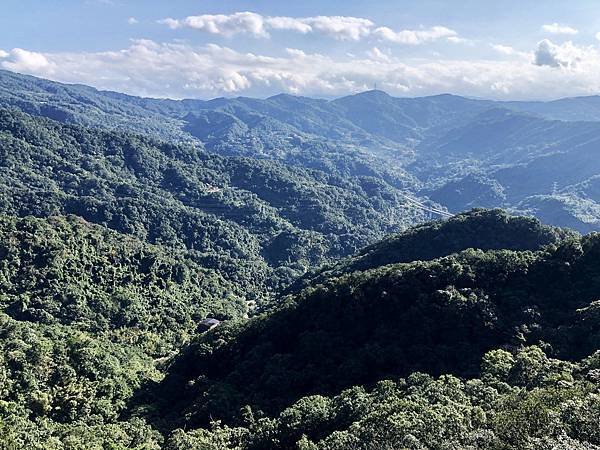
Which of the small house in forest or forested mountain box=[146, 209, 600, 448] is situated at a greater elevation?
forested mountain box=[146, 209, 600, 448]

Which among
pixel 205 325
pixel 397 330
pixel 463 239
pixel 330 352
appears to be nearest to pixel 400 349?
pixel 397 330

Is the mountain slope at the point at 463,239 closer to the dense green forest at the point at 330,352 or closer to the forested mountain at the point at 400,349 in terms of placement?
the dense green forest at the point at 330,352

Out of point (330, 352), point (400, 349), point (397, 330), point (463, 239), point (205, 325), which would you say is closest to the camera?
point (400, 349)

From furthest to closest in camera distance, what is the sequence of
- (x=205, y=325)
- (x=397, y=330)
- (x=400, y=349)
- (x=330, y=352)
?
(x=205, y=325) → (x=330, y=352) → (x=397, y=330) → (x=400, y=349)

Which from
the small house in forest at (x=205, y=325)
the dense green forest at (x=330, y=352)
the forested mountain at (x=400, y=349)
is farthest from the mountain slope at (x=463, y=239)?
the forested mountain at (x=400, y=349)

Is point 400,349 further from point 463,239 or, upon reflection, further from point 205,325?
point 205,325

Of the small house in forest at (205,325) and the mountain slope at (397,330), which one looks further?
the small house in forest at (205,325)

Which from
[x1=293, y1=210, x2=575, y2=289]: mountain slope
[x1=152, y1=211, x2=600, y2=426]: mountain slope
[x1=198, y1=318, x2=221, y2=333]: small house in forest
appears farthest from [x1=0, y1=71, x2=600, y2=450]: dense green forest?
[x1=198, y1=318, x2=221, y2=333]: small house in forest

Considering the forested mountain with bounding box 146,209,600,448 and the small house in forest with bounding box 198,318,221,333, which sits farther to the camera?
the small house in forest with bounding box 198,318,221,333

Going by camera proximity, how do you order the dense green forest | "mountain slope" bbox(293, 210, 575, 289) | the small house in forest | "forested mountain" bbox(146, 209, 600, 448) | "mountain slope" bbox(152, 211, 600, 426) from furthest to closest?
the small house in forest, "mountain slope" bbox(293, 210, 575, 289), "mountain slope" bbox(152, 211, 600, 426), "forested mountain" bbox(146, 209, 600, 448), the dense green forest

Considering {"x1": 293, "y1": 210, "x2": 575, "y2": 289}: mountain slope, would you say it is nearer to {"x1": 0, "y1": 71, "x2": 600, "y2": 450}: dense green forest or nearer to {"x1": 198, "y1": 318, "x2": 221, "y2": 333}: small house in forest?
{"x1": 0, "y1": 71, "x2": 600, "y2": 450}: dense green forest

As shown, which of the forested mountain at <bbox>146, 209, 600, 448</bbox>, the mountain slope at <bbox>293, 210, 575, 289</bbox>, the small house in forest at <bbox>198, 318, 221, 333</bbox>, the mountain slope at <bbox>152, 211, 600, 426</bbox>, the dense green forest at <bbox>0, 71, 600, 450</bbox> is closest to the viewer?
the dense green forest at <bbox>0, 71, 600, 450</bbox>
